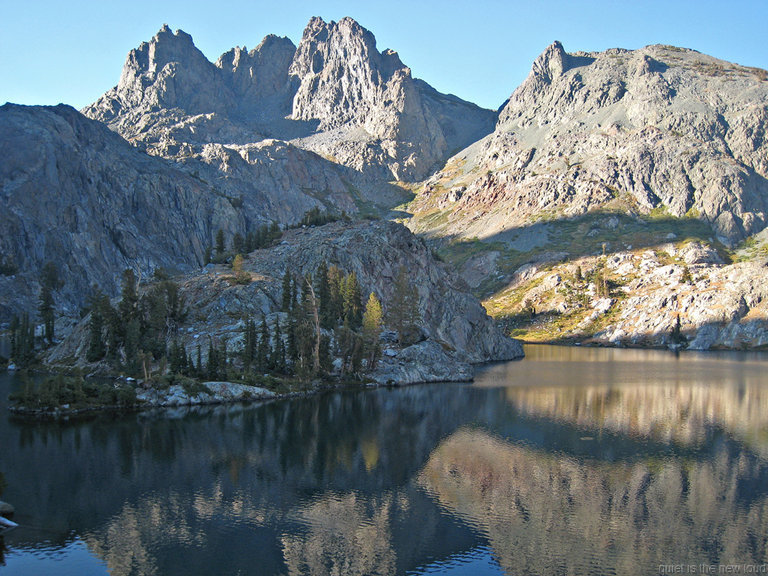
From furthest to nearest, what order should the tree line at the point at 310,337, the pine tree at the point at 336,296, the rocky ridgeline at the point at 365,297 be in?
1. the pine tree at the point at 336,296
2. the rocky ridgeline at the point at 365,297
3. the tree line at the point at 310,337

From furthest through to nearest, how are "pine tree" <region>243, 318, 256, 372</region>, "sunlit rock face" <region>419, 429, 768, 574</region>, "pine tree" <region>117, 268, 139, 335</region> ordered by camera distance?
"pine tree" <region>117, 268, 139, 335</region> → "pine tree" <region>243, 318, 256, 372</region> → "sunlit rock face" <region>419, 429, 768, 574</region>

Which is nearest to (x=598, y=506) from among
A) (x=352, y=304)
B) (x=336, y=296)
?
(x=352, y=304)

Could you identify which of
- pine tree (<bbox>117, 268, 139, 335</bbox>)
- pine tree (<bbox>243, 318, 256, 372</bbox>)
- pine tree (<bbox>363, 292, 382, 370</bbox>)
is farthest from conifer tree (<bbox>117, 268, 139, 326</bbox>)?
pine tree (<bbox>363, 292, 382, 370</bbox>)

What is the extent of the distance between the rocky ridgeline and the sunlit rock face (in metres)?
57.4

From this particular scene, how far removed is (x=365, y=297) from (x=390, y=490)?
99839mm

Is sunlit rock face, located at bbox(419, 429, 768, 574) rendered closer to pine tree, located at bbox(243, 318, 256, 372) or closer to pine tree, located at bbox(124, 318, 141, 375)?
pine tree, located at bbox(243, 318, 256, 372)

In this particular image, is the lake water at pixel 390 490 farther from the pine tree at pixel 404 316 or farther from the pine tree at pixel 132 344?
the pine tree at pixel 404 316

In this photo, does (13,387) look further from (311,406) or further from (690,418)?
(690,418)

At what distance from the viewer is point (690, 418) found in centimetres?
8194

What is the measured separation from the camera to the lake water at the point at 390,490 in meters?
38.6

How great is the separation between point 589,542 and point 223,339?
3056 inches

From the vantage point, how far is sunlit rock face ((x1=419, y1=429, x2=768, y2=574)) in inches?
1549

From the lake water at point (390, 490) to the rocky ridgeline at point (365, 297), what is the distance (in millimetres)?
29338

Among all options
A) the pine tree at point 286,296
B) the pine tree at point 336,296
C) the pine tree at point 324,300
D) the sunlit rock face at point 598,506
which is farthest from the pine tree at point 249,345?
the sunlit rock face at point 598,506
